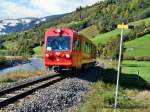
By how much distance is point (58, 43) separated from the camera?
29.5 meters

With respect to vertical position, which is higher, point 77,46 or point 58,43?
point 58,43

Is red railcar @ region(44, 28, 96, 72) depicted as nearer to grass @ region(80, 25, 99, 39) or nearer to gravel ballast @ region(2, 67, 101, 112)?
gravel ballast @ region(2, 67, 101, 112)

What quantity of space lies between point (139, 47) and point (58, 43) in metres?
76.1

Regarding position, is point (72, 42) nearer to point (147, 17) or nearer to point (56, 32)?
point (56, 32)

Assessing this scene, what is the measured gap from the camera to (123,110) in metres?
15.6

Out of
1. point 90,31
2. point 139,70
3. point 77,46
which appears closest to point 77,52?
point 77,46

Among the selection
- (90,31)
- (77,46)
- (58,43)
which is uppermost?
(90,31)

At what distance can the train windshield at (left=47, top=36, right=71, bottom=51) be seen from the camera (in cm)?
2914

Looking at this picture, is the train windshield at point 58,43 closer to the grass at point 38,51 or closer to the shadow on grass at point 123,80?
the shadow on grass at point 123,80

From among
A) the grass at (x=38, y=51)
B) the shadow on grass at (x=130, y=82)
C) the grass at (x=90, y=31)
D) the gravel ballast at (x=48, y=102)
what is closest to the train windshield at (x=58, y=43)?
the shadow on grass at (x=130, y=82)

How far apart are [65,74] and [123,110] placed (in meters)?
16.9

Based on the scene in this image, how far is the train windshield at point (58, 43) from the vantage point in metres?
29.1

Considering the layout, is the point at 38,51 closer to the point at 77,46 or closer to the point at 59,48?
the point at 77,46

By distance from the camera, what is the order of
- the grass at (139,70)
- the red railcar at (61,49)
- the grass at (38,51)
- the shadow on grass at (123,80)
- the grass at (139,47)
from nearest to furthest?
the shadow on grass at (123,80) → the red railcar at (61,49) → the grass at (139,70) → the grass at (139,47) → the grass at (38,51)
